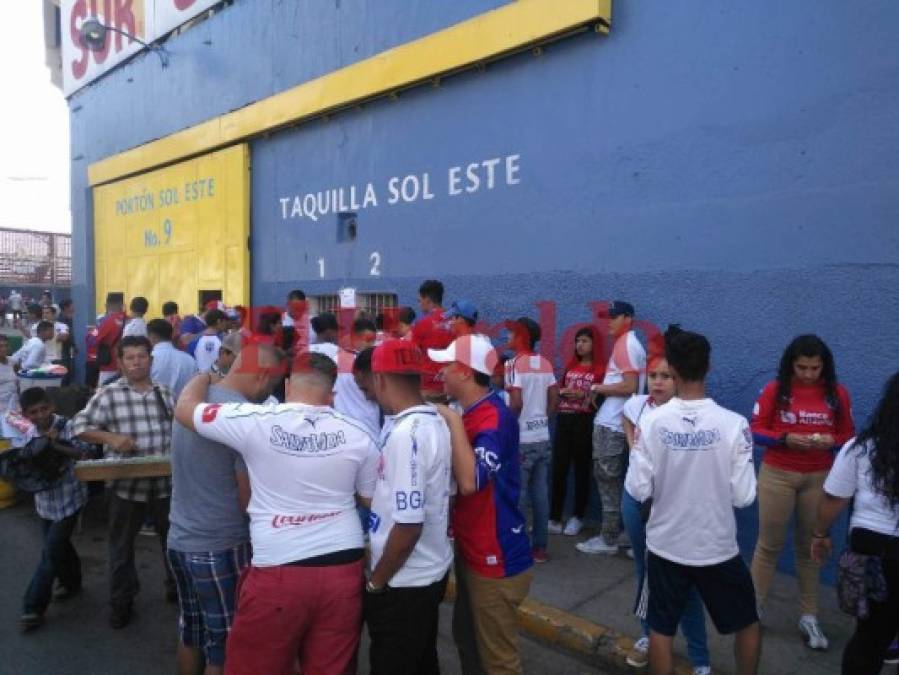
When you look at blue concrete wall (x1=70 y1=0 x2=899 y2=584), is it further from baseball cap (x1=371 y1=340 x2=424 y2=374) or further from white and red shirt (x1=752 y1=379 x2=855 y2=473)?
baseball cap (x1=371 y1=340 x2=424 y2=374)

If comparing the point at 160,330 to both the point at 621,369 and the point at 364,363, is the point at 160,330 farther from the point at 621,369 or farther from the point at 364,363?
the point at 621,369

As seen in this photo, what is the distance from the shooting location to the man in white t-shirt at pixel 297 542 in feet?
7.77

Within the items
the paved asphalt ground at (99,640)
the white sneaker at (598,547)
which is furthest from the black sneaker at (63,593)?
the white sneaker at (598,547)

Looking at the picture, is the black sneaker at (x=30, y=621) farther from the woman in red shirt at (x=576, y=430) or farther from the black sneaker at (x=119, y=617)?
the woman in red shirt at (x=576, y=430)

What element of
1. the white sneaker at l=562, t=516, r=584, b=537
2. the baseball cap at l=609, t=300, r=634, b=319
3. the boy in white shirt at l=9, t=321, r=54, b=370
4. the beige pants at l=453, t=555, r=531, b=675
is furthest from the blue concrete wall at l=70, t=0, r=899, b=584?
the boy in white shirt at l=9, t=321, r=54, b=370

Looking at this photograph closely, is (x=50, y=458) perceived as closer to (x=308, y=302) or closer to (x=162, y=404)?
(x=162, y=404)

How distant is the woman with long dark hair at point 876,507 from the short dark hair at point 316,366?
2.19m

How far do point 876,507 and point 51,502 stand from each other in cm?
454

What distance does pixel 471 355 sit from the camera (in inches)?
106

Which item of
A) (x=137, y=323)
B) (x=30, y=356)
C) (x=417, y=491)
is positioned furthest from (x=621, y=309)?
(x=30, y=356)

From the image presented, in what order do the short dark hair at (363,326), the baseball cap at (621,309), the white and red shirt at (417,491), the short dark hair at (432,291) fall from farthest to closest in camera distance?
1. the short dark hair at (432,291)
2. the short dark hair at (363,326)
3. the baseball cap at (621,309)
4. the white and red shirt at (417,491)

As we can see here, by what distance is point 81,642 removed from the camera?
12.6 feet

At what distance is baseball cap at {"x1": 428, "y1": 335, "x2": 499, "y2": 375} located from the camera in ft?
8.82

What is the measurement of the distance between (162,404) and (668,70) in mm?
4457
